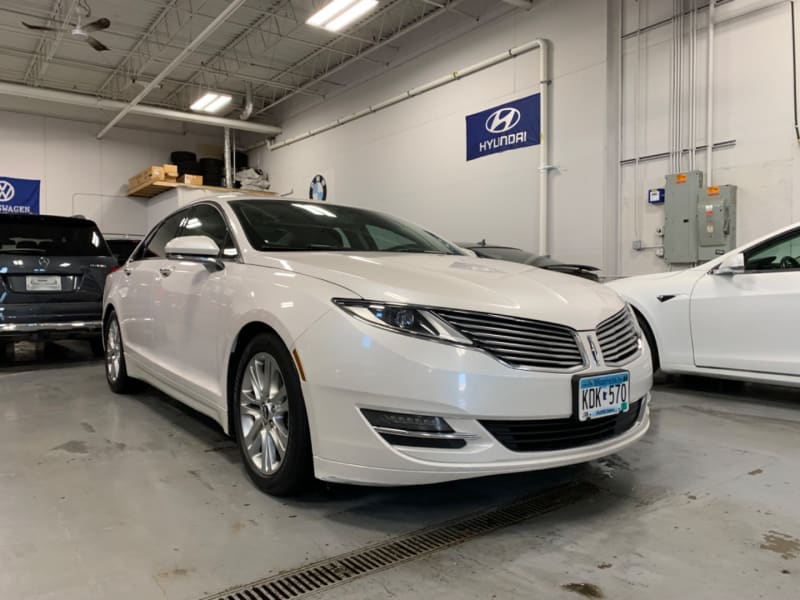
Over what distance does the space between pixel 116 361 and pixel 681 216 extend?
573 cm

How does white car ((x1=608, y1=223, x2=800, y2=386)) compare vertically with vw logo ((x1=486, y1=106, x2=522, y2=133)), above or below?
below

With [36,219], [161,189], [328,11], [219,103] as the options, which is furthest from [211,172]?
[36,219]

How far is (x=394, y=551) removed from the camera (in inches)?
72.7

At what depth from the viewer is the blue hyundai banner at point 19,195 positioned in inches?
512

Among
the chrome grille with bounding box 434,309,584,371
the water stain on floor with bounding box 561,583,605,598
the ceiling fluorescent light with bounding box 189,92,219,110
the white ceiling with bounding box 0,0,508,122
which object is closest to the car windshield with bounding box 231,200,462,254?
the chrome grille with bounding box 434,309,584,371

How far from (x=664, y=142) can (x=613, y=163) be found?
63cm

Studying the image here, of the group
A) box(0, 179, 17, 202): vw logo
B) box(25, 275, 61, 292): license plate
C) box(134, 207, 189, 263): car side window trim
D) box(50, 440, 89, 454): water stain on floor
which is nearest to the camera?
box(50, 440, 89, 454): water stain on floor

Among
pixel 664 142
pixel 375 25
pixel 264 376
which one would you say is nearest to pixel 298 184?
pixel 375 25

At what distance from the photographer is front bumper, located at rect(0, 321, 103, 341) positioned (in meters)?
4.97

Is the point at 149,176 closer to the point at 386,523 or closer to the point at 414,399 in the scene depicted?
the point at 386,523

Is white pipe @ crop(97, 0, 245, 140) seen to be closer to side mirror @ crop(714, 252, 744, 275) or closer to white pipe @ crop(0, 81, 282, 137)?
white pipe @ crop(0, 81, 282, 137)

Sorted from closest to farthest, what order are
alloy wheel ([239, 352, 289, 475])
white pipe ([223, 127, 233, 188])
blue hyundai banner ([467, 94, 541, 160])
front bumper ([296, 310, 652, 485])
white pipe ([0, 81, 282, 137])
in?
front bumper ([296, 310, 652, 485]) < alloy wheel ([239, 352, 289, 475]) < blue hyundai banner ([467, 94, 541, 160]) < white pipe ([0, 81, 282, 137]) < white pipe ([223, 127, 233, 188])

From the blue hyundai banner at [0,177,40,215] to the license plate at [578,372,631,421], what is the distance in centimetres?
1421

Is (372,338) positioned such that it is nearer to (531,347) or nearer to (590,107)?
(531,347)
